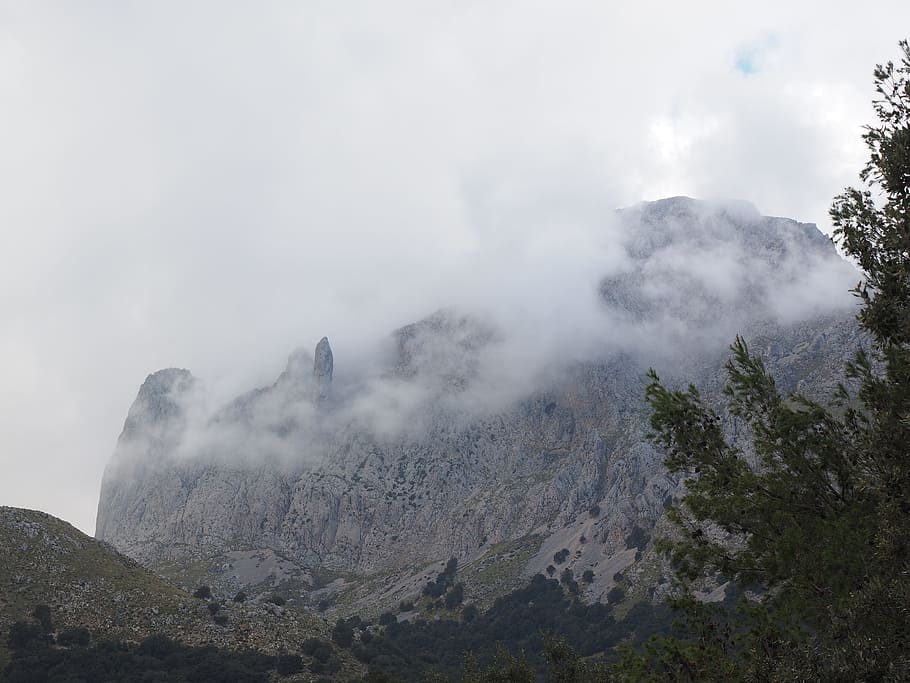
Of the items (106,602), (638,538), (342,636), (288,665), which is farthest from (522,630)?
(106,602)

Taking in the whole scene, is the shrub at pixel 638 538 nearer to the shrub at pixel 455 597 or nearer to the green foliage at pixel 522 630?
the green foliage at pixel 522 630

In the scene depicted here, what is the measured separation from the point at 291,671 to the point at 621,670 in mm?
66106

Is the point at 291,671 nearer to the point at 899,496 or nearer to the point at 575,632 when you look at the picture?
the point at 899,496

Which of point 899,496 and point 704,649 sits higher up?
point 899,496

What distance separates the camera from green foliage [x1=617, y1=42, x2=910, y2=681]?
1636cm

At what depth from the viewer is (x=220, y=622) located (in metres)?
92.1

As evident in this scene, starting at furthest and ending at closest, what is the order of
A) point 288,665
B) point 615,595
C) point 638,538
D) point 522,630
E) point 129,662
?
point 638,538 → point 615,595 → point 522,630 → point 288,665 → point 129,662

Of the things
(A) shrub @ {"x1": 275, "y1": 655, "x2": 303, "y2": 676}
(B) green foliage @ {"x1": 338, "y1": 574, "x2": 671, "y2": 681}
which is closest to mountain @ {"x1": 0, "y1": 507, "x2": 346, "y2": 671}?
(A) shrub @ {"x1": 275, "y1": 655, "x2": 303, "y2": 676}

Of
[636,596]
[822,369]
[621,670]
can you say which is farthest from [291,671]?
[822,369]

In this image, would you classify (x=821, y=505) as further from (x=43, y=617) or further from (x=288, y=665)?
(x=43, y=617)

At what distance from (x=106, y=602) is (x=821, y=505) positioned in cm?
9218

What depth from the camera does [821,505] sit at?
912 inches

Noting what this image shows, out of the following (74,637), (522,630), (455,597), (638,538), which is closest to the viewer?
(74,637)

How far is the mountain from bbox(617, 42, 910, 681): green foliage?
3017 inches
